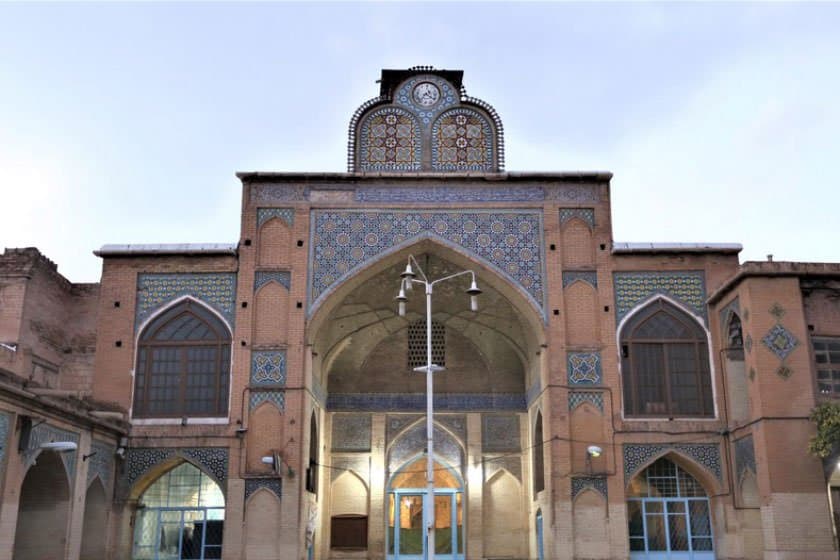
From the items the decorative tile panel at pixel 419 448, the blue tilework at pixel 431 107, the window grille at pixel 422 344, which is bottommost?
the decorative tile panel at pixel 419 448

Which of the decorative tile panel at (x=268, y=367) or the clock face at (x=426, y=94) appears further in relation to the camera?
the clock face at (x=426, y=94)

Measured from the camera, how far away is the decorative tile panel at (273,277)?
1841 cm

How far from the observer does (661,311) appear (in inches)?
722

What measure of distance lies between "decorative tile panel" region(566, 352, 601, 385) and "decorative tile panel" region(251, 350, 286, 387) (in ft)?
18.3

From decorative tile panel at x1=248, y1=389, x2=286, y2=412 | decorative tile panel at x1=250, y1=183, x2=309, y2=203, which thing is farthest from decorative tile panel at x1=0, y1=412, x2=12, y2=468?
decorative tile panel at x1=250, y1=183, x2=309, y2=203

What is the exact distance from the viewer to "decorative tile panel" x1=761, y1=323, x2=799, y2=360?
51.4ft

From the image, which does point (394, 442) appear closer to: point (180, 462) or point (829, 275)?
point (180, 462)

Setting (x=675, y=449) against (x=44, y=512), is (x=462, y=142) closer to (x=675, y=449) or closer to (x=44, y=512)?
(x=675, y=449)

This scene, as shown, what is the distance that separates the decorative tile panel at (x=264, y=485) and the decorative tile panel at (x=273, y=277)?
3779mm

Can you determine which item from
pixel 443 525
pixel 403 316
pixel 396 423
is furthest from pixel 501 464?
pixel 403 316

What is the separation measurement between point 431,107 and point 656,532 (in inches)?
395

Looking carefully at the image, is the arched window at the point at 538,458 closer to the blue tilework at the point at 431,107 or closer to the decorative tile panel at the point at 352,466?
the decorative tile panel at the point at 352,466

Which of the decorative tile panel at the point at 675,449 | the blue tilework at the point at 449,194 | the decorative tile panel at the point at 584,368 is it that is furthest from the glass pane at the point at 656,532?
the blue tilework at the point at 449,194

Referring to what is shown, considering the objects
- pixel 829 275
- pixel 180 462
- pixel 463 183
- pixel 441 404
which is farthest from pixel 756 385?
pixel 180 462
